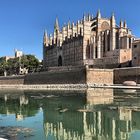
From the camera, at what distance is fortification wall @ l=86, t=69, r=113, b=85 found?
59775 millimetres

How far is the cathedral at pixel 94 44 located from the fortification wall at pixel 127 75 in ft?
19.6

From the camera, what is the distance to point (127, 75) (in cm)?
5628

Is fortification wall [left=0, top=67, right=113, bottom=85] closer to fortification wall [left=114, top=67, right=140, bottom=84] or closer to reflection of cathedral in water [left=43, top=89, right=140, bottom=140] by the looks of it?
fortification wall [left=114, top=67, right=140, bottom=84]

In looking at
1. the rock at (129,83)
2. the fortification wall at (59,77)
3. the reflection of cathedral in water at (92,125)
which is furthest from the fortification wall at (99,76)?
the reflection of cathedral in water at (92,125)

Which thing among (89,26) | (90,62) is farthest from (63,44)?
(90,62)

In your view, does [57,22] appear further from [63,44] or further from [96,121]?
[96,121]

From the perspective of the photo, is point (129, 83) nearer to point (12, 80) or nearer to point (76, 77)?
point (76, 77)

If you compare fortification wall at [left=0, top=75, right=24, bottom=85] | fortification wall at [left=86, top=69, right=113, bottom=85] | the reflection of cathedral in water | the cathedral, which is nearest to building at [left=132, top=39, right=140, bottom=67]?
the cathedral

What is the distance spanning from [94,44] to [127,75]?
2295 cm

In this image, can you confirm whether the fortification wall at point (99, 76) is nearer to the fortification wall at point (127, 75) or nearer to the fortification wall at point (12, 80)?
the fortification wall at point (127, 75)

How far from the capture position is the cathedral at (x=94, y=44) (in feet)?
225

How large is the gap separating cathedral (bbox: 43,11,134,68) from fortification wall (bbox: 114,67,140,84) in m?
5.97

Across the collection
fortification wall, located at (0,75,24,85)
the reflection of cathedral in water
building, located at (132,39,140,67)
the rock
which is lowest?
the reflection of cathedral in water

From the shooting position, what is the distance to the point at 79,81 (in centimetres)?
6100
